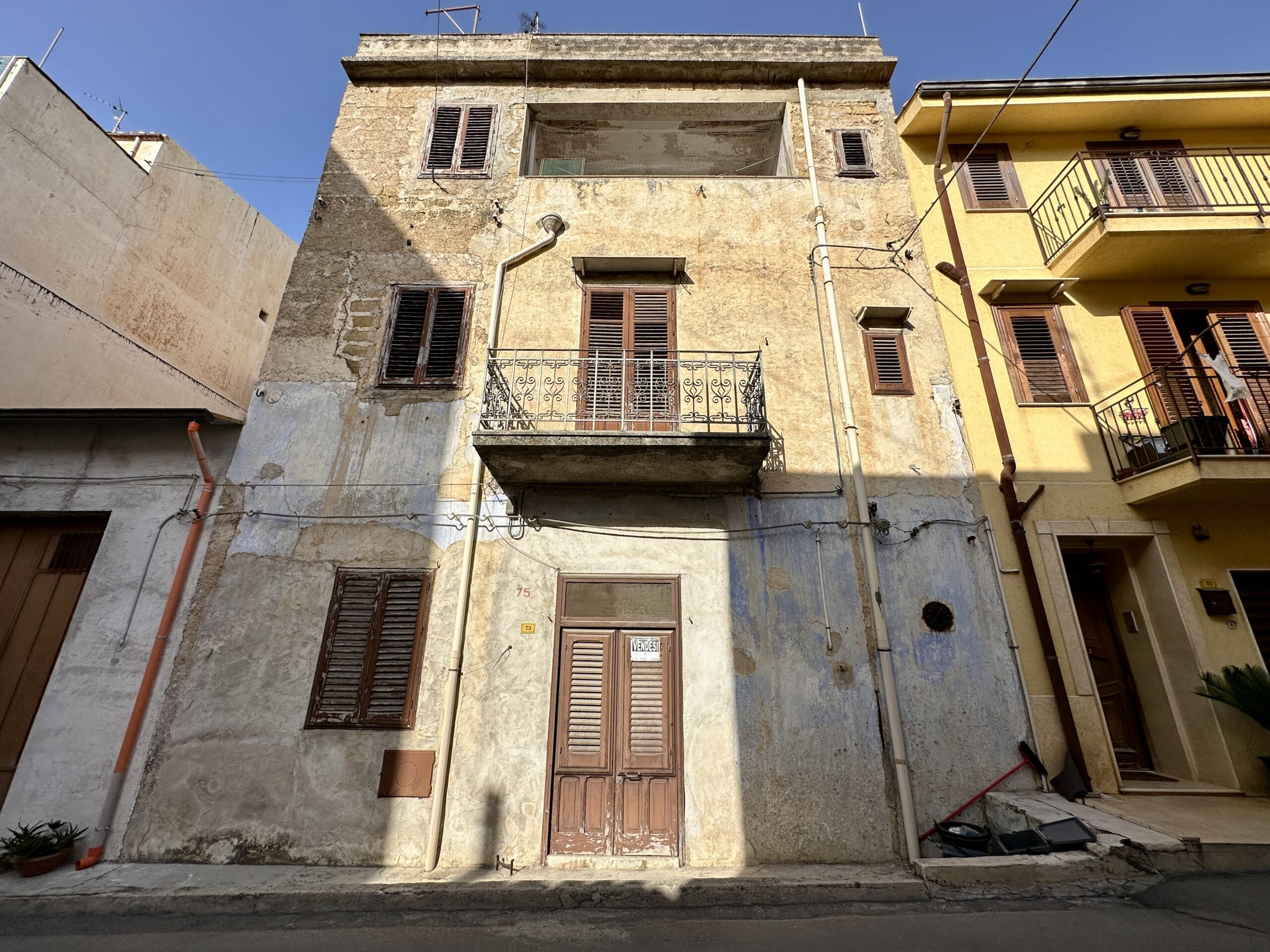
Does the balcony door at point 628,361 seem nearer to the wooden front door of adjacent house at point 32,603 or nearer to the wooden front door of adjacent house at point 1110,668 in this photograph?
the wooden front door of adjacent house at point 1110,668

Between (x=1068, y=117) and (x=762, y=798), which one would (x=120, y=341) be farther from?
(x=1068, y=117)

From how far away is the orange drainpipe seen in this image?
6473mm

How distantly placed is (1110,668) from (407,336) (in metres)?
11.0

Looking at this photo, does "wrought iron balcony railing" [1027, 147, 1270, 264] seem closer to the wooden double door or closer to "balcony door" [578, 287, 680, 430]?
"balcony door" [578, 287, 680, 430]

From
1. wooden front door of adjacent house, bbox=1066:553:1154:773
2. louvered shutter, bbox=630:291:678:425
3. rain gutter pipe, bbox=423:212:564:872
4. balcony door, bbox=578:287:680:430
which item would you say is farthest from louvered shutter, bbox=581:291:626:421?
wooden front door of adjacent house, bbox=1066:553:1154:773

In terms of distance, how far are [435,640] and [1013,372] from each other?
8.76 m

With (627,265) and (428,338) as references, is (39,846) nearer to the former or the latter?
(428,338)

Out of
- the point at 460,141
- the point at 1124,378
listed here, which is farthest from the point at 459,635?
the point at 1124,378

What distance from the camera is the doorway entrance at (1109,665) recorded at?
25.7 ft

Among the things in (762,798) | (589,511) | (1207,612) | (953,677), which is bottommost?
(762,798)

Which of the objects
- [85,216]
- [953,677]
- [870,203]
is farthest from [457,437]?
[85,216]

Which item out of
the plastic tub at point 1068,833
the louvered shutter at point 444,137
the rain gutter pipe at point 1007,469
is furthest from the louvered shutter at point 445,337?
the plastic tub at point 1068,833

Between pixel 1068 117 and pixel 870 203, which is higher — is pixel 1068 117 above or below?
above

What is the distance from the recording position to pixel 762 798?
21.9 feet
